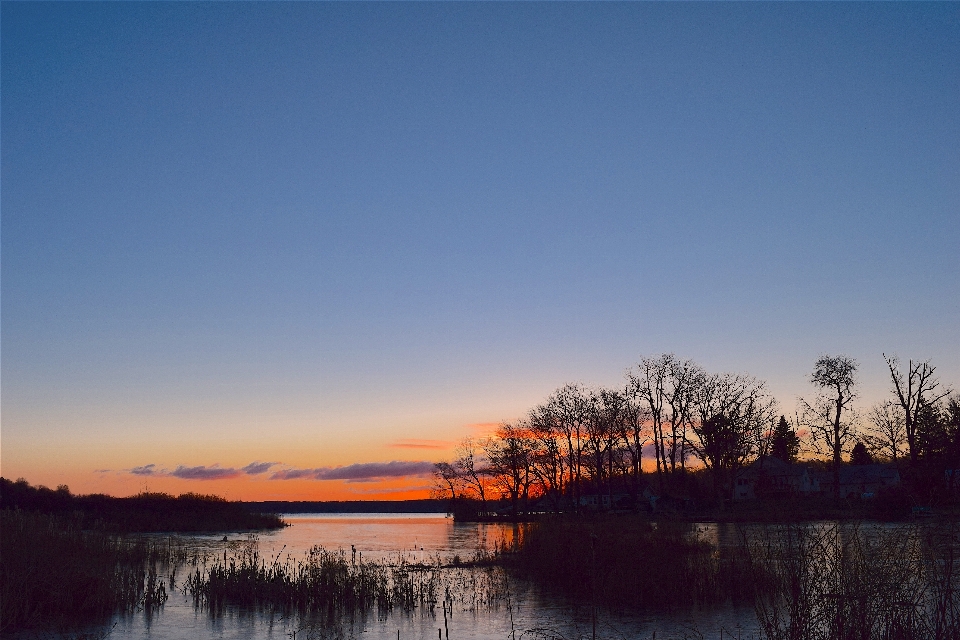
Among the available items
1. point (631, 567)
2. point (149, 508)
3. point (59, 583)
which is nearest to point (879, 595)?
point (631, 567)

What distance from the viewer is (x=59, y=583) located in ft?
56.0

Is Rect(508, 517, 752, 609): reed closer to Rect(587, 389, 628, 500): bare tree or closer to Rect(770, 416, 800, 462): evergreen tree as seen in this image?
Rect(770, 416, 800, 462): evergreen tree

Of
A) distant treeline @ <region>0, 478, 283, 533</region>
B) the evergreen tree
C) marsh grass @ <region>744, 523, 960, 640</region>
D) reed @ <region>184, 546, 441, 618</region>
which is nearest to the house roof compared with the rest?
the evergreen tree

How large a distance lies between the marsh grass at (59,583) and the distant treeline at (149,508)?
31.2 meters

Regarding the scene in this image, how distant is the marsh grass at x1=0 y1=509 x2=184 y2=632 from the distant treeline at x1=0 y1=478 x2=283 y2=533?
31.2 meters

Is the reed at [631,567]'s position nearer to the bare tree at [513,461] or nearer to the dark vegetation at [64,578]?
the dark vegetation at [64,578]

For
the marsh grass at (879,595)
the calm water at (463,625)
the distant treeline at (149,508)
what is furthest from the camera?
the distant treeline at (149,508)

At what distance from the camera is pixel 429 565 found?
29.4 metres

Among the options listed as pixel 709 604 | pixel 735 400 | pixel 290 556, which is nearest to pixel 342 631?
pixel 709 604

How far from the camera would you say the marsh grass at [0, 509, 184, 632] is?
15680 mm

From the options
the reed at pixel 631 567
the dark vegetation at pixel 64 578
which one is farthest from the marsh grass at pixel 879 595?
the dark vegetation at pixel 64 578

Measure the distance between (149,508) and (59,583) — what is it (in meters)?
40.9

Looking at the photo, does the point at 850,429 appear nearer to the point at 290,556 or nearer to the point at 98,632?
Answer: the point at 290,556

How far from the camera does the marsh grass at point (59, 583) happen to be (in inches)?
617
